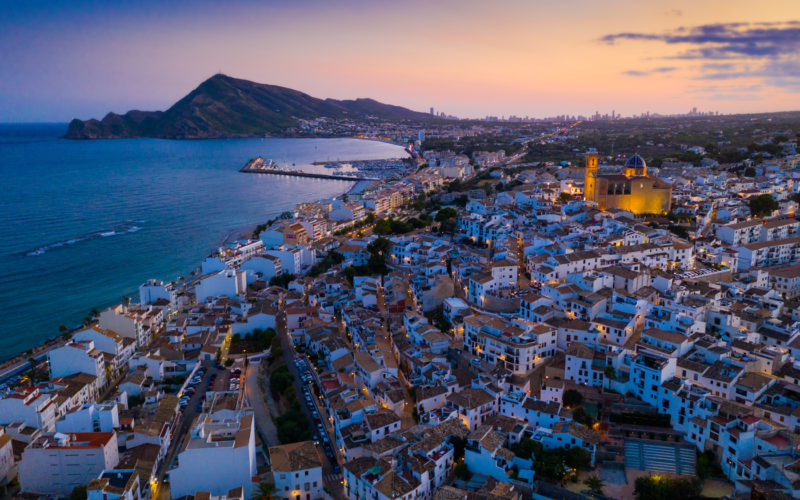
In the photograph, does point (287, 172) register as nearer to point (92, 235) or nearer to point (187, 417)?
point (92, 235)

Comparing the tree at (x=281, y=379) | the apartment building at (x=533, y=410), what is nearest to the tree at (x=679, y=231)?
the apartment building at (x=533, y=410)

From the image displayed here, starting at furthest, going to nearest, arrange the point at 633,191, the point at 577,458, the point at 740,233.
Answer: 1. the point at 633,191
2. the point at 740,233
3. the point at 577,458

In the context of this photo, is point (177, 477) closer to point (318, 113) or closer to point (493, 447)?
point (493, 447)

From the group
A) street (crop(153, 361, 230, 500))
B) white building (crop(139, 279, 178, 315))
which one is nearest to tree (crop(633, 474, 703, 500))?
street (crop(153, 361, 230, 500))

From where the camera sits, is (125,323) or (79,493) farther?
(125,323)

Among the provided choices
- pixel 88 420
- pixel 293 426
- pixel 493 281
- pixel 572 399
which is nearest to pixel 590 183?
pixel 493 281

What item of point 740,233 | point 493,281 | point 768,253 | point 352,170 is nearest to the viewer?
point 493,281

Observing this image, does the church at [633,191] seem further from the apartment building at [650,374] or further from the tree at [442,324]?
the apartment building at [650,374]
